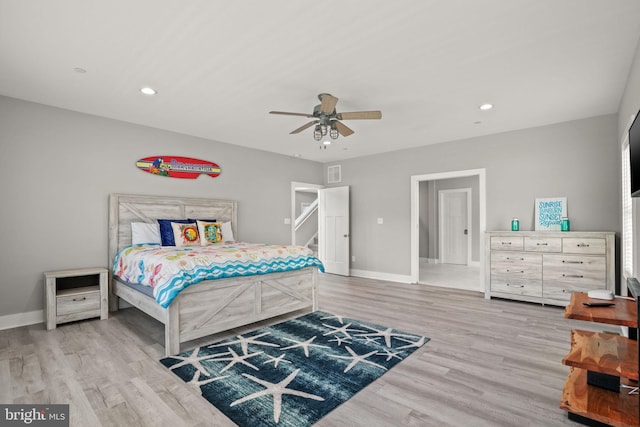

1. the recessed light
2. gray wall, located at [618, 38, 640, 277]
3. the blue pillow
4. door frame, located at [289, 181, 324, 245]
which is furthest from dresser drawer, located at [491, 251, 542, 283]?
the recessed light

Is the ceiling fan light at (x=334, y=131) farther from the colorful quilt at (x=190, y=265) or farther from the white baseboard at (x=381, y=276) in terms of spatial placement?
the white baseboard at (x=381, y=276)

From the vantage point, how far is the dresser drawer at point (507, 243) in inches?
181

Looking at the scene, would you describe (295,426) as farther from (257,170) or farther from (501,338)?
(257,170)

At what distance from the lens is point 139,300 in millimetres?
3438

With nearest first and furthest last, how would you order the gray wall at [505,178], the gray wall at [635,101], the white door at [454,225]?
the gray wall at [635,101] < the gray wall at [505,178] < the white door at [454,225]

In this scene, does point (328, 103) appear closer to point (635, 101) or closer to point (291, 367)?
point (291, 367)

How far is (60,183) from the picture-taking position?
395cm

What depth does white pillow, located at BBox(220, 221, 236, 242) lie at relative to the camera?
5.16 m

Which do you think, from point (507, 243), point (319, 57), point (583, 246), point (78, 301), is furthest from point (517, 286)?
point (78, 301)

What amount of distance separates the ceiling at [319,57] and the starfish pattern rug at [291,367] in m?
2.61

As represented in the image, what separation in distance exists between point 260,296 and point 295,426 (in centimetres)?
183

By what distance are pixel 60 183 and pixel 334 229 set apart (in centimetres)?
490

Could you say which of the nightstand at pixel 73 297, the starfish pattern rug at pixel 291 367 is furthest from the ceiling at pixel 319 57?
the starfish pattern rug at pixel 291 367

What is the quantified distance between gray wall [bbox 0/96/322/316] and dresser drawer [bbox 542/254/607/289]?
17.6 feet
